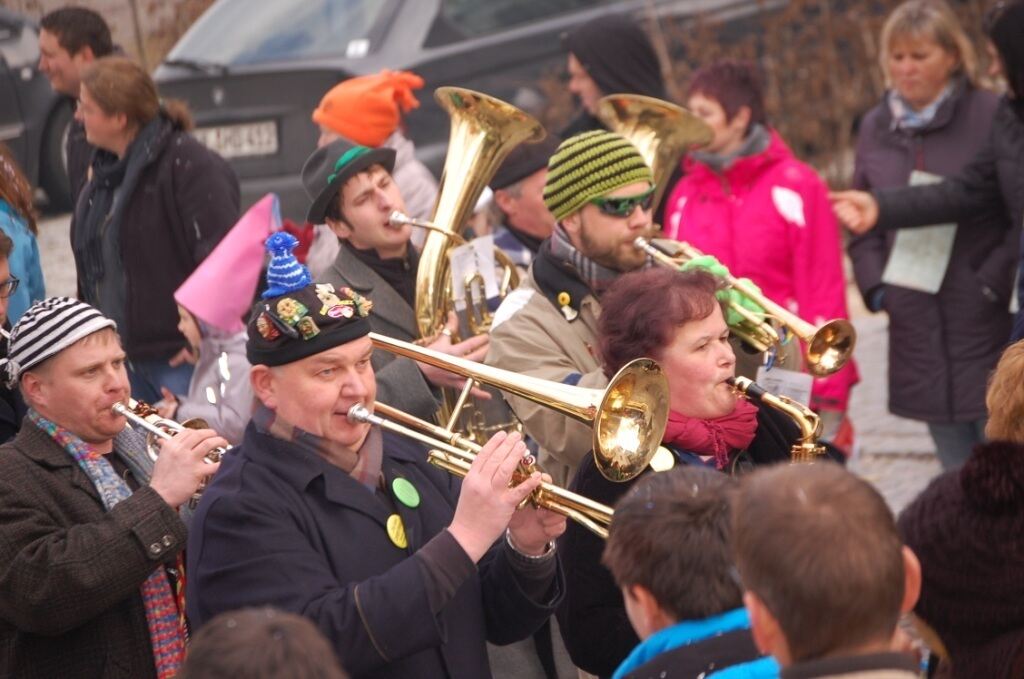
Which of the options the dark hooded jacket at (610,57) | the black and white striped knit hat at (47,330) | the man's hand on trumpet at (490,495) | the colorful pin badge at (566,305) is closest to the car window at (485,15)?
the dark hooded jacket at (610,57)

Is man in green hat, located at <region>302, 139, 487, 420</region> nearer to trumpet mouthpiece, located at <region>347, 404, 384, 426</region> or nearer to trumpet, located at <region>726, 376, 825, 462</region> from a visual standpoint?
trumpet, located at <region>726, 376, 825, 462</region>

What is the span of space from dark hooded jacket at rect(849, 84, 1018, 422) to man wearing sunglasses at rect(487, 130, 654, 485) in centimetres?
190

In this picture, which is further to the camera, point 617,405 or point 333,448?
point 617,405

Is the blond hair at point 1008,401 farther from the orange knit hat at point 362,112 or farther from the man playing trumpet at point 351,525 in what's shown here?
the orange knit hat at point 362,112

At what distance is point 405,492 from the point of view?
3551 millimetres

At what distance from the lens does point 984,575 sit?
295 centimetres

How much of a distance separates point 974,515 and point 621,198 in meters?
2.22

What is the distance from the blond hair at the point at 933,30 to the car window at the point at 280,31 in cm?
278

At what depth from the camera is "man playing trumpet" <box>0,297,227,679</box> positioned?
357cm

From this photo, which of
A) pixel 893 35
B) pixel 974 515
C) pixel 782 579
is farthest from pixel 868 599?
pixel 893 35

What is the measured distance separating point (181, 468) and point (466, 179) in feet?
6.58

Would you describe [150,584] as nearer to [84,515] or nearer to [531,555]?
[84,515]

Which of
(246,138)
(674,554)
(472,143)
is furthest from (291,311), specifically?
(246,138)

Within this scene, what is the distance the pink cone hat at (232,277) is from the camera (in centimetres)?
543
